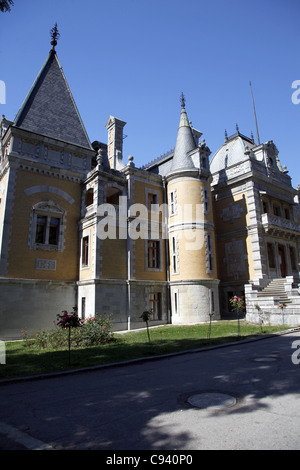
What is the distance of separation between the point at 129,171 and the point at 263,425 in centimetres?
2068

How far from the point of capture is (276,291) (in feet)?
70.7

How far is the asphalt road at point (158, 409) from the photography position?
395 cm

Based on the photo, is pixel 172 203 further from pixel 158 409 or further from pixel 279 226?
pixel 158 409

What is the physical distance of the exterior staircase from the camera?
2027 centimetres

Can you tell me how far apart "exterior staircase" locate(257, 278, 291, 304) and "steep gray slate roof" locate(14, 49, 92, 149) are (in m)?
17.8

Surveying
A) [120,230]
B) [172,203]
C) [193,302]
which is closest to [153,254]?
[120,230]

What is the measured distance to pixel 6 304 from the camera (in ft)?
59.4

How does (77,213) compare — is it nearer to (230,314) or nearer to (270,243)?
(230,314)

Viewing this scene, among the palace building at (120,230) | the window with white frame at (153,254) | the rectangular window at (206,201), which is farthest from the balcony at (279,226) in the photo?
the window with white frame at (153,254)

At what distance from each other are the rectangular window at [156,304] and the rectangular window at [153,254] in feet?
7.20

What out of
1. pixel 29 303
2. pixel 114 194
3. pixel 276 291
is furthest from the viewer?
pixel 114 194

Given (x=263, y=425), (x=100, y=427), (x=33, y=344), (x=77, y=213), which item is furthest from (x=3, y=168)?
(x=263, y=425)

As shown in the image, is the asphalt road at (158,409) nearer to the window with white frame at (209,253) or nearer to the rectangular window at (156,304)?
the rectangular window at (156,304)

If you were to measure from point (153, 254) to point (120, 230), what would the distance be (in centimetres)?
376
